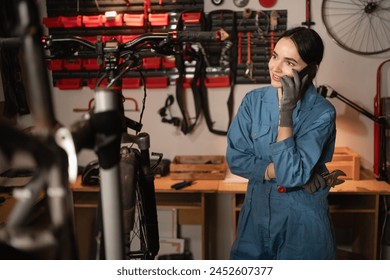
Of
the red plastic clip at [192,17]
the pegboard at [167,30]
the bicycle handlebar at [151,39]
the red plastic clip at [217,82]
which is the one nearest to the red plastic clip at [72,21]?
the pegboard at [167,30]

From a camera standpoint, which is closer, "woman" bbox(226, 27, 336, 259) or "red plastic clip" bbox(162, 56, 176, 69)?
"woman" bbox(226, 27, 336, 259)

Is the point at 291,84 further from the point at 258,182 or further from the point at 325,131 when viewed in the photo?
the point at 258,182

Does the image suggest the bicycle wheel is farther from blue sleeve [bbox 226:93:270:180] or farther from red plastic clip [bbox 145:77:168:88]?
red plastic clip [bbox 145:77:168:88]

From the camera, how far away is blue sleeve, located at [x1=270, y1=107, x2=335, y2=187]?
1.06 metres

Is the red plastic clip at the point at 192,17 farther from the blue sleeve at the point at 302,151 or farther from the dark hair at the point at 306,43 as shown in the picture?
the blue sleeve at the point at 302,151

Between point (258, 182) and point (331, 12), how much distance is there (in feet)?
2.89

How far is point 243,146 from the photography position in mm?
1229

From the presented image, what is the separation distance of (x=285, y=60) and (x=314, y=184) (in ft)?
1.18

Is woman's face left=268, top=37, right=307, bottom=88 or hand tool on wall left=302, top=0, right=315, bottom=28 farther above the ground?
hand tool on wall left=302, top=0, right=315, bottom=28

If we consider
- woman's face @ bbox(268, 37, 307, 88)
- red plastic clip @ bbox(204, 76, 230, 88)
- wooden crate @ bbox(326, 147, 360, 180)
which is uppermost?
woman's face @ bbox(268, 37, 307, 88)

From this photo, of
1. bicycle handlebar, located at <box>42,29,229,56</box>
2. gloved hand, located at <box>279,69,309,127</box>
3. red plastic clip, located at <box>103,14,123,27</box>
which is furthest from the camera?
red plastic clip, located at <box>103,14,123,27</box>

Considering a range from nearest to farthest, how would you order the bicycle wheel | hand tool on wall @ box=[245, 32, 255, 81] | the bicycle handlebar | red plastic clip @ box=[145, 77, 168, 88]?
the bicycle handlebar < the bicycle wheel < hand tool on wall @ box=[245, 32, 255, 81] < red plastic clip @ box=[145, 77, 168, 88]

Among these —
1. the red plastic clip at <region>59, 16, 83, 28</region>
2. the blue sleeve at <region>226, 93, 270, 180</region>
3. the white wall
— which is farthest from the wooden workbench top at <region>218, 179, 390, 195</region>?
the red plastic clip at <region>59, 16, 83, 28</region>
